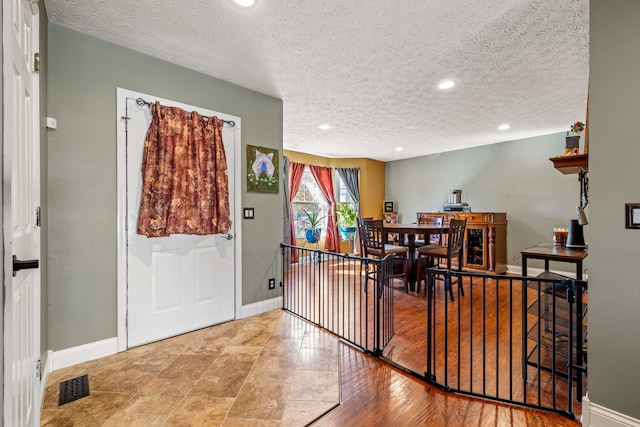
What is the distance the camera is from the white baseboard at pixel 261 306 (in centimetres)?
294

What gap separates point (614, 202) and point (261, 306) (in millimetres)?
2944

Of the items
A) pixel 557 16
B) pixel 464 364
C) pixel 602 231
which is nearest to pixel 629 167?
pixel 602 231

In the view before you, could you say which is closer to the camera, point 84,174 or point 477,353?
point 84,174

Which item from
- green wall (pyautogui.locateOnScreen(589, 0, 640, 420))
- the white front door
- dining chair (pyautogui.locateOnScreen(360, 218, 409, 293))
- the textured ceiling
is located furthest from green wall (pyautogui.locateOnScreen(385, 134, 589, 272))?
the white front door

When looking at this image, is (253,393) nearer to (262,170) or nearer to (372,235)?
(262,170)

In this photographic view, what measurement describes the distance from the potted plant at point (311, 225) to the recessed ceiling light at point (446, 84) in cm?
385

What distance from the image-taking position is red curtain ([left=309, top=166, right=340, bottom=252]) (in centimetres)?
656

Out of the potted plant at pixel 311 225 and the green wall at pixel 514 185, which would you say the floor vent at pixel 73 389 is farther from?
the green wall at pixel 514 185

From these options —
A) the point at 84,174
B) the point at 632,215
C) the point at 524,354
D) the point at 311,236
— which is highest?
the point at 84,174

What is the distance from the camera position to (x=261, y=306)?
306cm

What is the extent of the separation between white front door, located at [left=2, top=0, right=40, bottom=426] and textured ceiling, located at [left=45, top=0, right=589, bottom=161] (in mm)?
775

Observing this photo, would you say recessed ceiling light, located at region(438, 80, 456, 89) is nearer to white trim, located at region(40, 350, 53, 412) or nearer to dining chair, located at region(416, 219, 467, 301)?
dining chair, located at region(416, 219, 467, 301)

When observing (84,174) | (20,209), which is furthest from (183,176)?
(20,209)

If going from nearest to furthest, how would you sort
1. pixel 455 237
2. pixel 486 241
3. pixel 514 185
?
pixel 455 237
pixel 486 241
pixel 514 185
